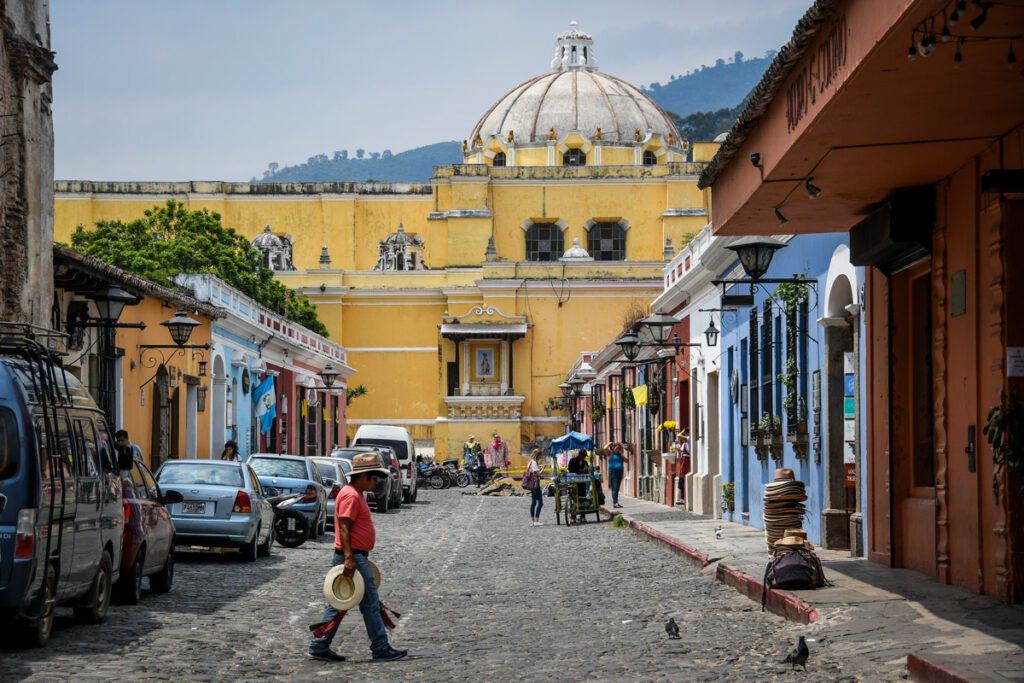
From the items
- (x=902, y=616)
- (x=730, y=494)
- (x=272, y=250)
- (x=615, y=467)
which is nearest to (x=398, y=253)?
(x=272, y=250)

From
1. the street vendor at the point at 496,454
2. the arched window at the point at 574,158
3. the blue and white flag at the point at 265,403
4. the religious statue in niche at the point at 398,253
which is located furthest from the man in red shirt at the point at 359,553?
the arched window at the point at 574,158

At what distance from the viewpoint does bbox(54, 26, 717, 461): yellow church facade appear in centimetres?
7012

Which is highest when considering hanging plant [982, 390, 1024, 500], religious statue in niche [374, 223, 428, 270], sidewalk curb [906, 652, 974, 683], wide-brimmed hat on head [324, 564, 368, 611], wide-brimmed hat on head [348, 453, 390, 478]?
religious statue in niche [374, 223, 428, 270]

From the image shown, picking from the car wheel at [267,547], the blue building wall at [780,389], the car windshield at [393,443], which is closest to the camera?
the blue building wall at [780,389]

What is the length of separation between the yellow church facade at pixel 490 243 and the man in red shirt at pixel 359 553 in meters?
56.9

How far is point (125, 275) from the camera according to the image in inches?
1016

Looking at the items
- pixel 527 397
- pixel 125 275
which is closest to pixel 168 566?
pixel 125 275

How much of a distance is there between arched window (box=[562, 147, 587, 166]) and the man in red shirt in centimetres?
6777

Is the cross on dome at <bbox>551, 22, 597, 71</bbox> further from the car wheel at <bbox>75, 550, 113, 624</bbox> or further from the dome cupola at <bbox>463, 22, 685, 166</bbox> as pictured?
the car wheel at <bbox>75, 550, 113, 624</bbox>

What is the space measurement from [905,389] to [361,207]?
220 ft

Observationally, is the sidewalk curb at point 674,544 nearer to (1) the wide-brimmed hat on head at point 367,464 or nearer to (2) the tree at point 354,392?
(1) the wide-brimmed hat on head at point 367,464

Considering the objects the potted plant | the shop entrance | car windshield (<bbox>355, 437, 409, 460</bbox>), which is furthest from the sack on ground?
car windshield (<bbox>355, 437, 409, 460</bbox>)

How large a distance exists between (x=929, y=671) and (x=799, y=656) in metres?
1.25

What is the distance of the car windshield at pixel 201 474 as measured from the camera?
20000mm
